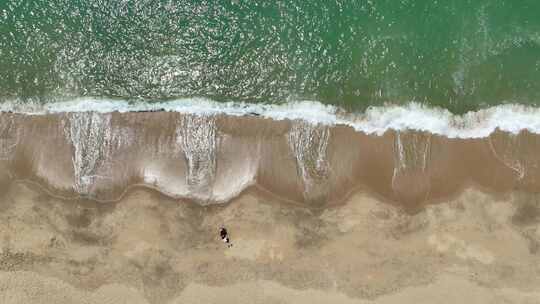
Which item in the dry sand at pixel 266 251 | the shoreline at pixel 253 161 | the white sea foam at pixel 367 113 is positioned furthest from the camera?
the white sea foam at pixel 367 113

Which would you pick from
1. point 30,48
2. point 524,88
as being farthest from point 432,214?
point 30,48

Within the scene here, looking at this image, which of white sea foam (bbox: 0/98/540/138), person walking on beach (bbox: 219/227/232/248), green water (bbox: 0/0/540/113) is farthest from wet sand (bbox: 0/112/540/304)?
green water (bbox: 0/0/540/113)

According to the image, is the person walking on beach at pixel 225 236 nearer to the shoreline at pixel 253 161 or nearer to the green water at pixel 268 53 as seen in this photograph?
the shoreline at pixel 253 161

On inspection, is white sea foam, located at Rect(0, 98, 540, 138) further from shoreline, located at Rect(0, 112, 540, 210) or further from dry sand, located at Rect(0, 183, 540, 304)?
dry sand, located at Rect(0, 183, 540, 304)

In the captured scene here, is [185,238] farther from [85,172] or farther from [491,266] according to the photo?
[491,266]

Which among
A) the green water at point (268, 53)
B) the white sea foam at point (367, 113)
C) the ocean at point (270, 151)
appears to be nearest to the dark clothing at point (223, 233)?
the ocean at point (270, 151)

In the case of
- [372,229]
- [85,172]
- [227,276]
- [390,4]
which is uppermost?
[390,4]
